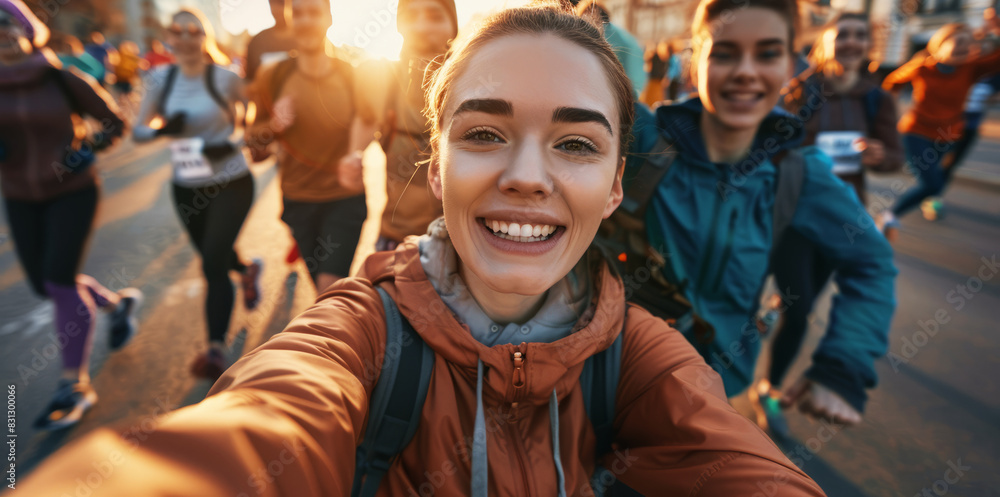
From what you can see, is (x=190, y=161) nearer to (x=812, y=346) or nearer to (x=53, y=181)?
(x=53, y=181)

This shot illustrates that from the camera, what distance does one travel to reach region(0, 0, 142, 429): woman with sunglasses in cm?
274

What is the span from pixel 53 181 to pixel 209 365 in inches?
52.9

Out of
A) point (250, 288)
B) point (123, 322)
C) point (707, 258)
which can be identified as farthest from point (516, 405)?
point (250, 288)

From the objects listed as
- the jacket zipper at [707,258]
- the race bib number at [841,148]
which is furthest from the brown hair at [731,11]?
the race bib number at [841,148]

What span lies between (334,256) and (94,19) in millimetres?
39115

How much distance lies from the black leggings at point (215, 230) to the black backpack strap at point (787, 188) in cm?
304

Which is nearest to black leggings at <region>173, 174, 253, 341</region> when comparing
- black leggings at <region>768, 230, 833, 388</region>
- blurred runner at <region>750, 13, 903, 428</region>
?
Result: black leggings at <region>768, 230, 833, 388</region>

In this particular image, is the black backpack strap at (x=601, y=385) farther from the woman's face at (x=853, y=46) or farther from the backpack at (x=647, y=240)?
the woman's face at (x=853, y=46)

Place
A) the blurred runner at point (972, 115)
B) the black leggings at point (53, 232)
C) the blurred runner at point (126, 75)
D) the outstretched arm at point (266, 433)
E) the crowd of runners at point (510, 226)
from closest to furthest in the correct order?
the outstretched arm at point (266, 433) → the crowd of runners at point (510, 226) → the black leggings at point (53, 232) → the blurred runner at point (972, 115) → the blurred runner at point (126, 75)

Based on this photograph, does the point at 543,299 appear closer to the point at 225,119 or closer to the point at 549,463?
the point at 549,463

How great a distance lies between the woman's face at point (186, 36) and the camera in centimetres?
324

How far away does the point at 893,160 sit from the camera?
138 inches

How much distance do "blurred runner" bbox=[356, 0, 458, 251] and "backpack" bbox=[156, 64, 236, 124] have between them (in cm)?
122

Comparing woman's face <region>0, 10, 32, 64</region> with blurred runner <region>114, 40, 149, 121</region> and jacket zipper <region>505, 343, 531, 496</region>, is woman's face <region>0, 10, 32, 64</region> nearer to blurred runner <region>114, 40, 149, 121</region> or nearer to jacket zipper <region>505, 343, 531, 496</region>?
jacket zipper <region>505, 343, 531, 496</region>
